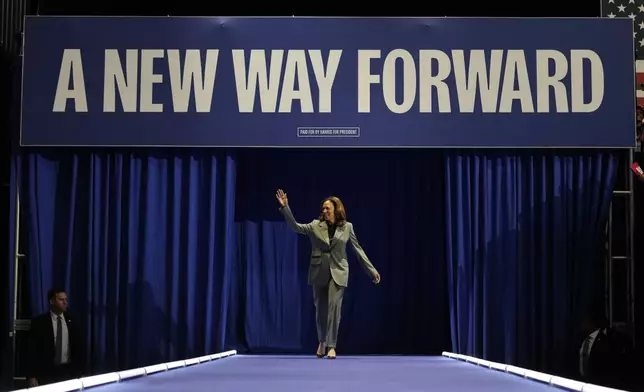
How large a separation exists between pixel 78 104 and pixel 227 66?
1.29m

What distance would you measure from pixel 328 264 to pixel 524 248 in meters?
1.92

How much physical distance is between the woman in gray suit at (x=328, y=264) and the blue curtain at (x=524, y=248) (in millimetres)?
1338

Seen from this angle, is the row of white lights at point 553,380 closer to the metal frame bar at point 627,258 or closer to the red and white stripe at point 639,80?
the metal frame bar at point 627,258

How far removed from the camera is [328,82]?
7.56m

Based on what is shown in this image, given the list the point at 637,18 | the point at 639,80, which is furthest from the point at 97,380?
the point at 637,18

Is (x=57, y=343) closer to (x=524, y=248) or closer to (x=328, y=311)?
(x=328, y=311)

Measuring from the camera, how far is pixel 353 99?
756 centimetres

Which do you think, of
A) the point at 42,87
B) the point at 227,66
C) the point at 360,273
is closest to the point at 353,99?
the point at 227,66

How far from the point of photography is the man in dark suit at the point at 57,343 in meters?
6.70
